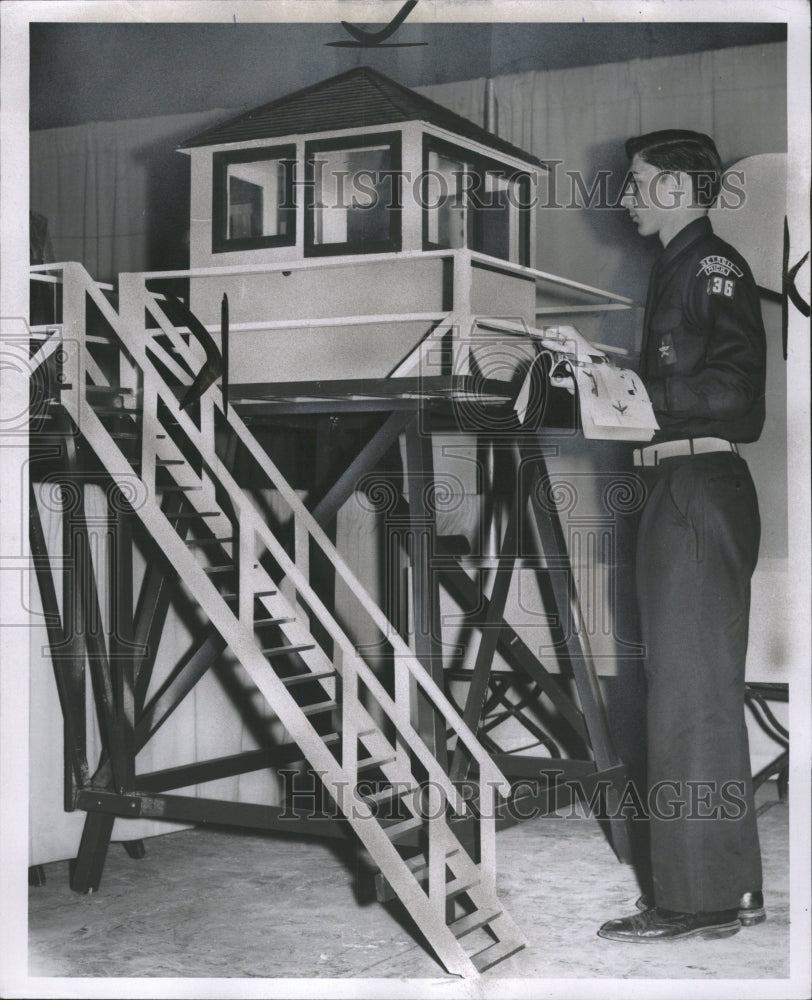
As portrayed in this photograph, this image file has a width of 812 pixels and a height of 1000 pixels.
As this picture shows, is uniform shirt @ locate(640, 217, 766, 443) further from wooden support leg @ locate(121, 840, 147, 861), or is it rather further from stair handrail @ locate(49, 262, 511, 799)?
wooden support leg @ locate(121, 840, 147, 861)

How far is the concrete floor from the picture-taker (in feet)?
24.6

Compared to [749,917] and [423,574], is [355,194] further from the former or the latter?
[749,917]

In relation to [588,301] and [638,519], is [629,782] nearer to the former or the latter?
[638,519]

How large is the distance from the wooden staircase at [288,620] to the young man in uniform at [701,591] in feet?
3.19

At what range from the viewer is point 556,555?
9.38 meters

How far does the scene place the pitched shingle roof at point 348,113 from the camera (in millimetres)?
8406

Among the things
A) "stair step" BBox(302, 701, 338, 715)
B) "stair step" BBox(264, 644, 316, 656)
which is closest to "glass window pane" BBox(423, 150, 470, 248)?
"stair step" BBox(264, 644, 316, 656)

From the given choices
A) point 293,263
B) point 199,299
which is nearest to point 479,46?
point 293,263

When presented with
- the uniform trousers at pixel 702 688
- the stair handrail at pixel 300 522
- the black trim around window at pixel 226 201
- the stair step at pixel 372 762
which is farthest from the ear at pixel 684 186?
the stair step at pixel 372 762

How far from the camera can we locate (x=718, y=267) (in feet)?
25.4

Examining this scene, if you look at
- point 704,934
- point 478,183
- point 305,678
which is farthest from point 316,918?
point 478,183

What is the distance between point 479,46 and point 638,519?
9.95 ft

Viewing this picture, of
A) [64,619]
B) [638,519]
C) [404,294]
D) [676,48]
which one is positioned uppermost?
[676,48]

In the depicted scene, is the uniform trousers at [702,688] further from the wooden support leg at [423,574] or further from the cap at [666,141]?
the cap at [666,141]
